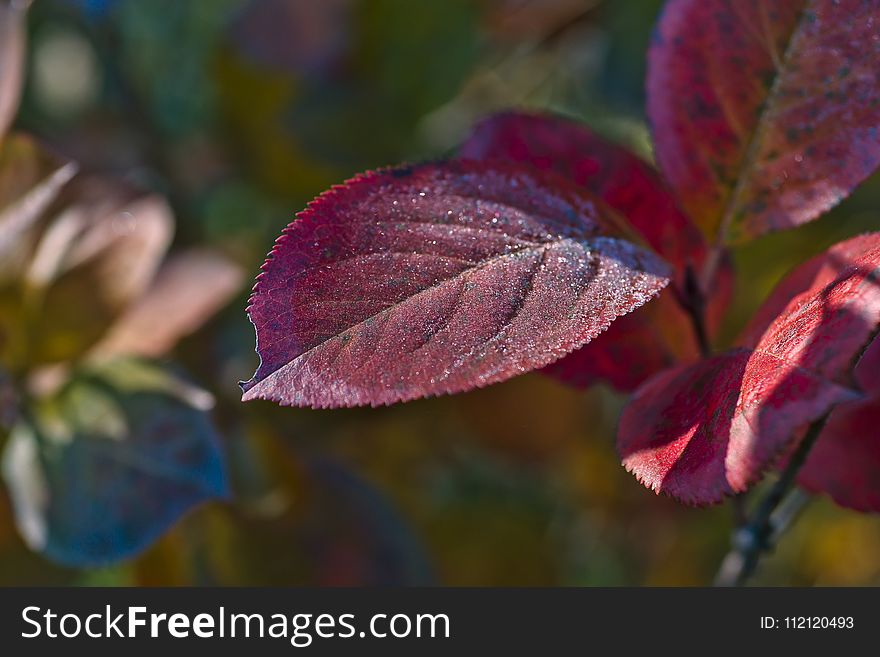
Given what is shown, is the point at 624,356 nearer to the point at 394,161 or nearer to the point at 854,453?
the point at 854,453

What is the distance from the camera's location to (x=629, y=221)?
62 cm

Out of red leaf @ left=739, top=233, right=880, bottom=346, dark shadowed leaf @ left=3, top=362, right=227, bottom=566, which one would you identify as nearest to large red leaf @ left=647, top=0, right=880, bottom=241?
red leaf @ left=739, top=233, right=880, bottom=346

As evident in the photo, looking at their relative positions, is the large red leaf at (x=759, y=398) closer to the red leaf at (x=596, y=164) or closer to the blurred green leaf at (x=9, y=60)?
the red leaf at (x=596, y=164)

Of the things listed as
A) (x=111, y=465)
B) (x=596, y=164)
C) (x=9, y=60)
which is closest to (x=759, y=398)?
(x=596, y=164)

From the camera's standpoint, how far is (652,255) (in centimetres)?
54

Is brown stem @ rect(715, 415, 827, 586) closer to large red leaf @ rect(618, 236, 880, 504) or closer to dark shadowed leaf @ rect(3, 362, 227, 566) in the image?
large red leaf @ rect(618, 236, 880, 504)

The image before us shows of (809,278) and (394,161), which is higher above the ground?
(809,278)

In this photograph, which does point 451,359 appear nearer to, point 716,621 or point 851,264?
point 851,264

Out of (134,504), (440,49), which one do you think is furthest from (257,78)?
(134,504)

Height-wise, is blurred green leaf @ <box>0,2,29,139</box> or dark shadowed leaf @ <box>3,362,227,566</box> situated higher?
blurred green leaf @ <box>0,2,29,139</box>

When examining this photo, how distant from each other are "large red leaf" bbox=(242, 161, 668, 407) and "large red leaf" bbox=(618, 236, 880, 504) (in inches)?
2.5

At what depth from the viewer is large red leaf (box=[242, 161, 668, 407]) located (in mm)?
459

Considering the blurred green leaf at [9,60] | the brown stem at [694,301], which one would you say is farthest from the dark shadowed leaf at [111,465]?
the brown stem at [694,301]

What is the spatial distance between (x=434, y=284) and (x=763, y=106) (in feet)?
0.80
